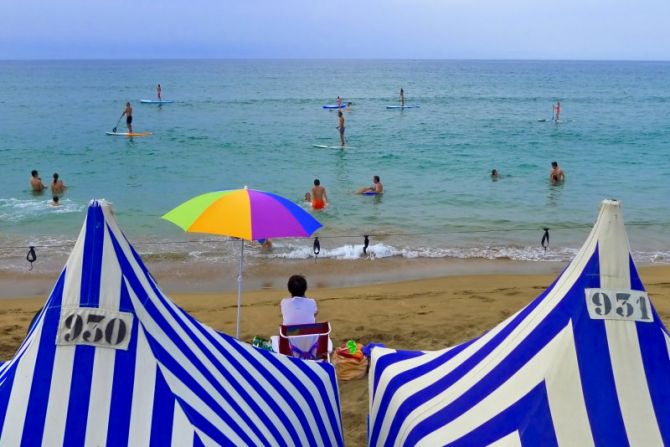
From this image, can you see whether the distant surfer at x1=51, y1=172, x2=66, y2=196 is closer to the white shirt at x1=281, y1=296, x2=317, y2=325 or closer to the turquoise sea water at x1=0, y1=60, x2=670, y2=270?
the turquoise sea water at x1=0, y1=60, x2=670, y2=270

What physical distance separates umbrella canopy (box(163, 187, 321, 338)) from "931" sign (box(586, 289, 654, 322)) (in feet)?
8.72

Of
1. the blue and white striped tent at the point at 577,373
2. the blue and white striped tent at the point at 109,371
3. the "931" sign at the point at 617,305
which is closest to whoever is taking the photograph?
the blue and white striped tent at the point at 109,371

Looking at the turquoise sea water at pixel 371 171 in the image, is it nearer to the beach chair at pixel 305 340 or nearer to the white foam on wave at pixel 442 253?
the white foam on wave at pixel 442 253

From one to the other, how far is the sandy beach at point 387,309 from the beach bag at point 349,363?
0.09 metres

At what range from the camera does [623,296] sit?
3.25 m

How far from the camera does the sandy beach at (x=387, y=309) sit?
7559mm

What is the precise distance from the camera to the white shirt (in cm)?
559

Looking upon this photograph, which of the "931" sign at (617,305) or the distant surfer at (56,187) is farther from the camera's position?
the distant surfer at (56,187)

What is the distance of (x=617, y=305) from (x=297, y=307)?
301 cm

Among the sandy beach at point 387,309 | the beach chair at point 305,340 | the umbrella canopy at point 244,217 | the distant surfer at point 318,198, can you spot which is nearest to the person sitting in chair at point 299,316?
the beach chair at point 305,340

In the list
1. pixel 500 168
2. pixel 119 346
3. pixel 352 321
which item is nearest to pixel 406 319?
pixel 352 321

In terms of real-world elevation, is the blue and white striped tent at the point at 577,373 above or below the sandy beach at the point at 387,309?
above

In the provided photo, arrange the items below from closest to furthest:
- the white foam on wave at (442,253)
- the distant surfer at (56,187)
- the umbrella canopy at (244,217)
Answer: the umbrella canopy at (244,217) < the white foam on wave at (442,253) < the distant surfer at (56,187)

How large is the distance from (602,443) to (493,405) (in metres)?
0.54
